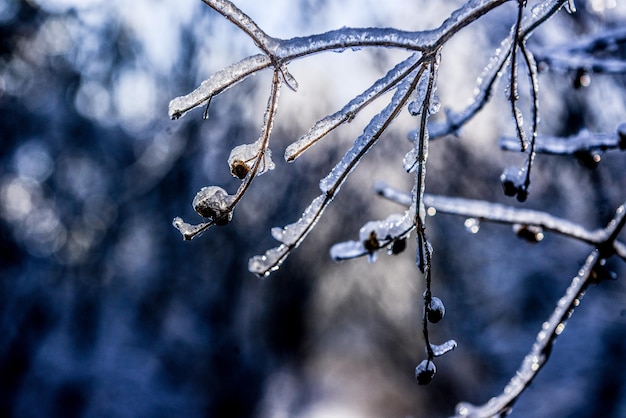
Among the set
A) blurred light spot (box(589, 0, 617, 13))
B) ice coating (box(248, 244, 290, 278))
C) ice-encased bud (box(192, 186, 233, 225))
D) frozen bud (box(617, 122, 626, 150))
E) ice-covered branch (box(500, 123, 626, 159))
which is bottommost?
ice coating (box(248, 244, 290, 278))

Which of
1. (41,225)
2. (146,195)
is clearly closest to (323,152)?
(146,195)

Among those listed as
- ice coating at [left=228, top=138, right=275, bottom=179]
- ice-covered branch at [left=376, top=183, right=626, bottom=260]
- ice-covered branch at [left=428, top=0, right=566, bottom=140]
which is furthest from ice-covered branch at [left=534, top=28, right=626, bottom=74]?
ice coating at [left=228, top=138, right=275, bottom=179]

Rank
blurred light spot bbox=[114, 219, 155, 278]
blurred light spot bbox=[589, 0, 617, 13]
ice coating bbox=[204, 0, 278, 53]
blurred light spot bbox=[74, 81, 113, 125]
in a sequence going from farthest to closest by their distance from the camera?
blurred light spot bbox=[114, 219, 155, 278] → blurred light spot bbox=[74, 81, 113, 125] → blurred light spot bbox=[589, 0, 617, 13] → ice coating bbox=[204, 0, 278, 53]

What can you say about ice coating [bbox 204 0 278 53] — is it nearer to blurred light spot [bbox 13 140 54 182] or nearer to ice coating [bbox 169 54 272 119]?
ice coating [bbox 169 54 272 119]

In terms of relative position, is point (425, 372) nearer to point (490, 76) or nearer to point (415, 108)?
point (415, 108)

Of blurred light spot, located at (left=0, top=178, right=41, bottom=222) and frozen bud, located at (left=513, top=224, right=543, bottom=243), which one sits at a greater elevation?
blurred light spot, located at (left=0, top=178, right=41, bottom=222)

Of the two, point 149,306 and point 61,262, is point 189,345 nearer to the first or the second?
point 149,306
